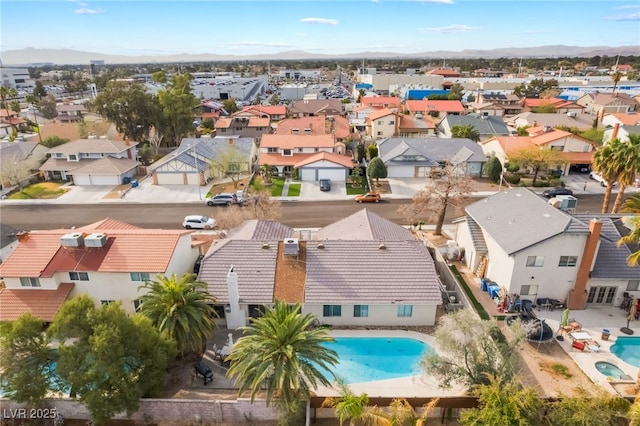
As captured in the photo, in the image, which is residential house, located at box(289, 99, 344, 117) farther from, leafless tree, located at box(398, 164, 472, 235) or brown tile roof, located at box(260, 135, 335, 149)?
leafless tree, located at box(398, 164, 472, 235)

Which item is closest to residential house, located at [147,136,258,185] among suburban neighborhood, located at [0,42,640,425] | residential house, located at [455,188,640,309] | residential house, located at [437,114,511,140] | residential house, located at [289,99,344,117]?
suburban neighborhood, located at [0,42,640,425]

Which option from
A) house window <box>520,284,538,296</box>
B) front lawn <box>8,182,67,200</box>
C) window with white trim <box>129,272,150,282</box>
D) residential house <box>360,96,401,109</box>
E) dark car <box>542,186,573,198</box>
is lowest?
front lawn <box>8,182,67,200</box>

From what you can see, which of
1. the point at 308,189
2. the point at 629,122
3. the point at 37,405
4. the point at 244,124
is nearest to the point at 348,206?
the point at 308,189

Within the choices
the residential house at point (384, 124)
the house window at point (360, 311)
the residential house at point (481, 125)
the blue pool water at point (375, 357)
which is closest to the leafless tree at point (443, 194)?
the house window at point (360, 311)

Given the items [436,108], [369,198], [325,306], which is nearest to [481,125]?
[436,108]

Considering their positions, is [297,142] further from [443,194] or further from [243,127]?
[443,194]

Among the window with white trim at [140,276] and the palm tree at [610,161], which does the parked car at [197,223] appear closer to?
the window with white trim at [140,276]
